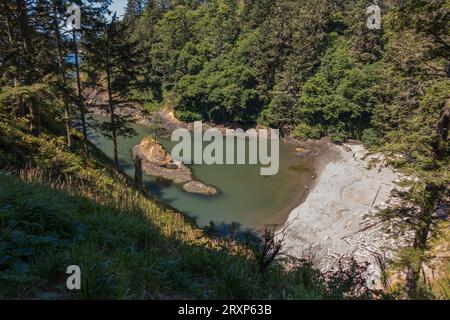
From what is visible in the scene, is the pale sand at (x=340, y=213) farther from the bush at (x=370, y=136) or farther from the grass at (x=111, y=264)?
the grass at (x=111, y=264)

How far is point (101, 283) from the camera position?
10.1ft

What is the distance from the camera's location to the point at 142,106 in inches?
838

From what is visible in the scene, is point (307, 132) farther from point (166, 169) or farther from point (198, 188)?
point (198, 188)

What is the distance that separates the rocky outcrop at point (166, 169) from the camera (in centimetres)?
2905

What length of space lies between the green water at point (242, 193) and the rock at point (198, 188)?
0.52 meters

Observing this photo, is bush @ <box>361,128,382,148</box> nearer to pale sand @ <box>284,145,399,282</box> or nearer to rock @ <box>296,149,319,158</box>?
pale sand @ <box>284,145,399,282</box>

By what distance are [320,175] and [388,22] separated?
2382 centimetres

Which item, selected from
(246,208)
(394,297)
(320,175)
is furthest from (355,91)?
(394,297)

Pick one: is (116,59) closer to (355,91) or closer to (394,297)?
(394,297)

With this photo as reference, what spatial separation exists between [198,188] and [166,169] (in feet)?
17.3

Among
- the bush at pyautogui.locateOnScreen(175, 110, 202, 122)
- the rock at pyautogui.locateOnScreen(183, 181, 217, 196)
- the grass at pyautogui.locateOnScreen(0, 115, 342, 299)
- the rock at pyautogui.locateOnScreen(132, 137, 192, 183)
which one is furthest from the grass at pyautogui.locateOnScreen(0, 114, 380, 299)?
the bush at pyautogui.locateOnScreen(175, 110, 202, 122)

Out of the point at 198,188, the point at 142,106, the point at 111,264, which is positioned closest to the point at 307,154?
the point at 198,188

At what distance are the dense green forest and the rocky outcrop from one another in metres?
10.0

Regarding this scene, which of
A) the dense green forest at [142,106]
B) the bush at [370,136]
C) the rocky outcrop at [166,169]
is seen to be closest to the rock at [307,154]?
the dense green forest at [142,106]
